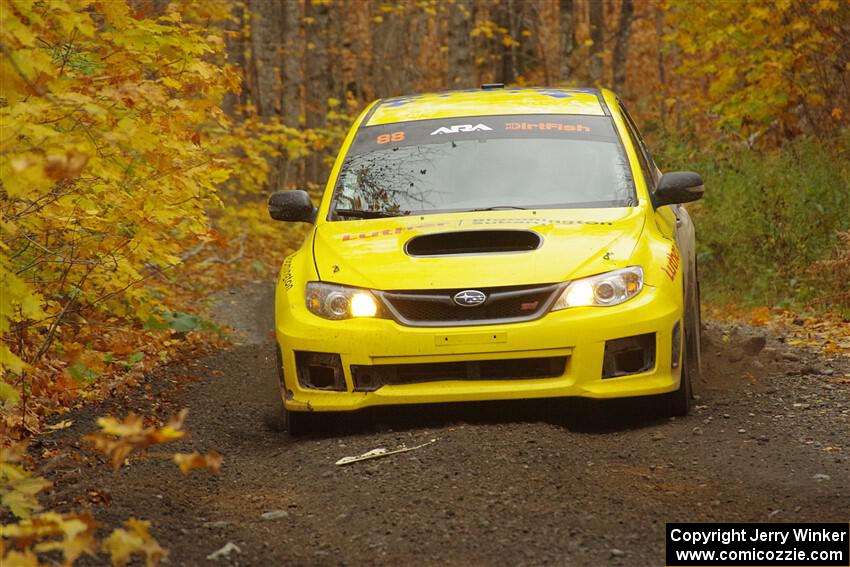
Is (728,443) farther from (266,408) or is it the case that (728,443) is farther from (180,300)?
(180,300)

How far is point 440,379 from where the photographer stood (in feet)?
21.1

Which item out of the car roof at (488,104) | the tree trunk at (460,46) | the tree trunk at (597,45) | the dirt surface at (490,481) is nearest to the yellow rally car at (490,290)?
the dirt surface at (490,481)

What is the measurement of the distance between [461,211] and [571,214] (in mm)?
651

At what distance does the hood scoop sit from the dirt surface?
34.0 inches

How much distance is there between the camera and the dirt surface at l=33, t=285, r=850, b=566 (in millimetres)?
4676

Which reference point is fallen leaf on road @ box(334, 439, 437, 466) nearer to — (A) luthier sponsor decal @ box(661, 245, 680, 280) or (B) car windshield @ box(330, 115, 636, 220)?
(A) luthier sponsor decal @ box(661, 245, 680, 280)

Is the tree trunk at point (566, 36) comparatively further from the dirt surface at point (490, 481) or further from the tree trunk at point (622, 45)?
the dirt surface at point (490, 481)

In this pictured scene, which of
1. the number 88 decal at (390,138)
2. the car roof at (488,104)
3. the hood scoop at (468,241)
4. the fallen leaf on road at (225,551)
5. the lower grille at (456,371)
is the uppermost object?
the car roof at (488,104)

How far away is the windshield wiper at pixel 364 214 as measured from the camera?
24.0 feet

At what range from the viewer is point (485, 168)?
758 cm

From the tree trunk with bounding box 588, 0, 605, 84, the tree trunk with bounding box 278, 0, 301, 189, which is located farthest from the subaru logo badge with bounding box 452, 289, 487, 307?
the tree trunk with bounding box 588, 0, 605, 84

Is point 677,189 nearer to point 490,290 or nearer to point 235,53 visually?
point 490,290

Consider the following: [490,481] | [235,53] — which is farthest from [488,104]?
[235,53]

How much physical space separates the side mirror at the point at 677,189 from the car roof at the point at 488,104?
3.18 feet
